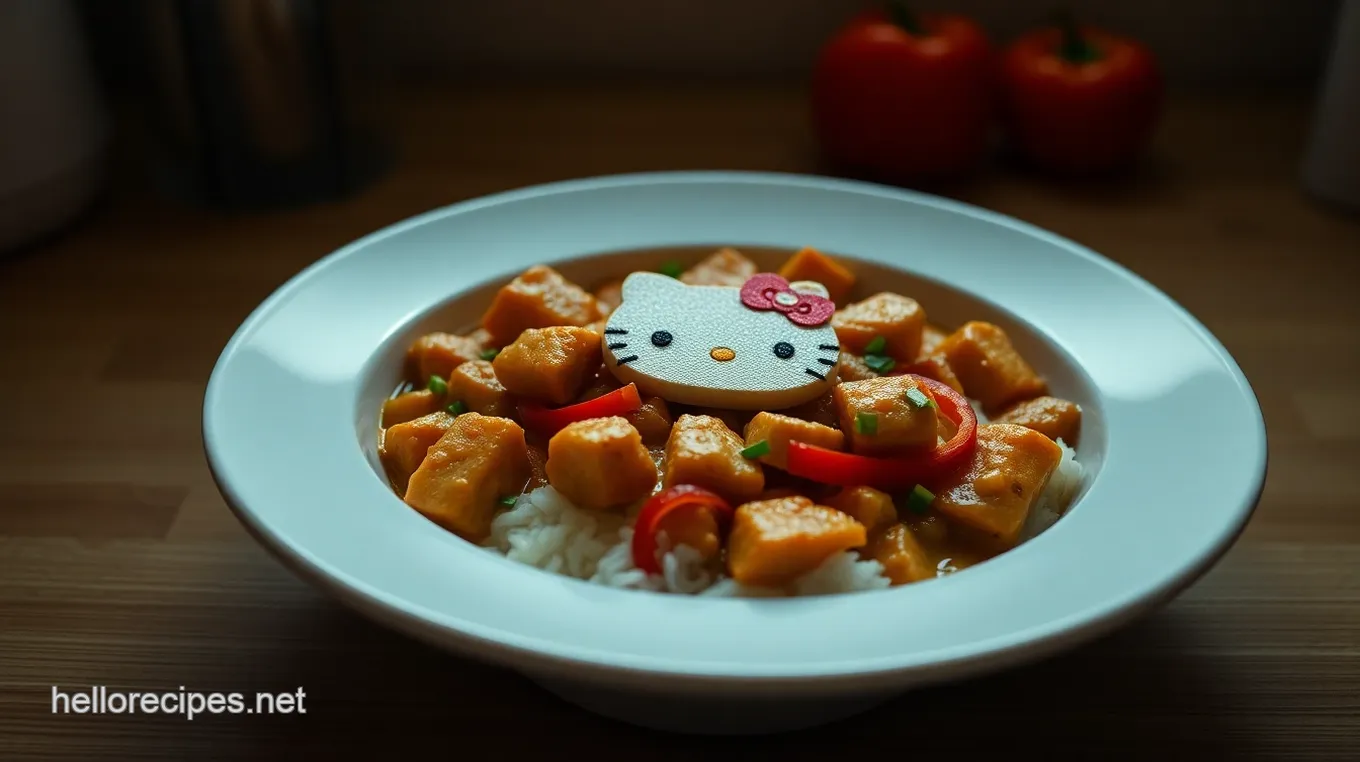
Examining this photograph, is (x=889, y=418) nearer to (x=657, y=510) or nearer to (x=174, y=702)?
(x=657, y=510)

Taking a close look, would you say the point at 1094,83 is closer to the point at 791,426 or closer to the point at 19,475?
the point at 791,426

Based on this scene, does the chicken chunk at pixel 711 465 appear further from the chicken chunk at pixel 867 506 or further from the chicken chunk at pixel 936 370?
the chicken chunk at pixel 936 370

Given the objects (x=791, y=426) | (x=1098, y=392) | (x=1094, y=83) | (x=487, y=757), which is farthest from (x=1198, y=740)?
(x=1094, y=83)

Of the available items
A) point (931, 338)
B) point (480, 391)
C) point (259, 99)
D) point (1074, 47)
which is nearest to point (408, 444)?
point (480, 391)

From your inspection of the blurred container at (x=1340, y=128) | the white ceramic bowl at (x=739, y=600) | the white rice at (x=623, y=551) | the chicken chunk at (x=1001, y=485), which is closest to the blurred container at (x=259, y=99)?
the white ceramic bowl at (x=739, y=600)

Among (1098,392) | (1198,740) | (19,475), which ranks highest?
(1098,392)

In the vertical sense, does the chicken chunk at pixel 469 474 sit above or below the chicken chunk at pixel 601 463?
below
